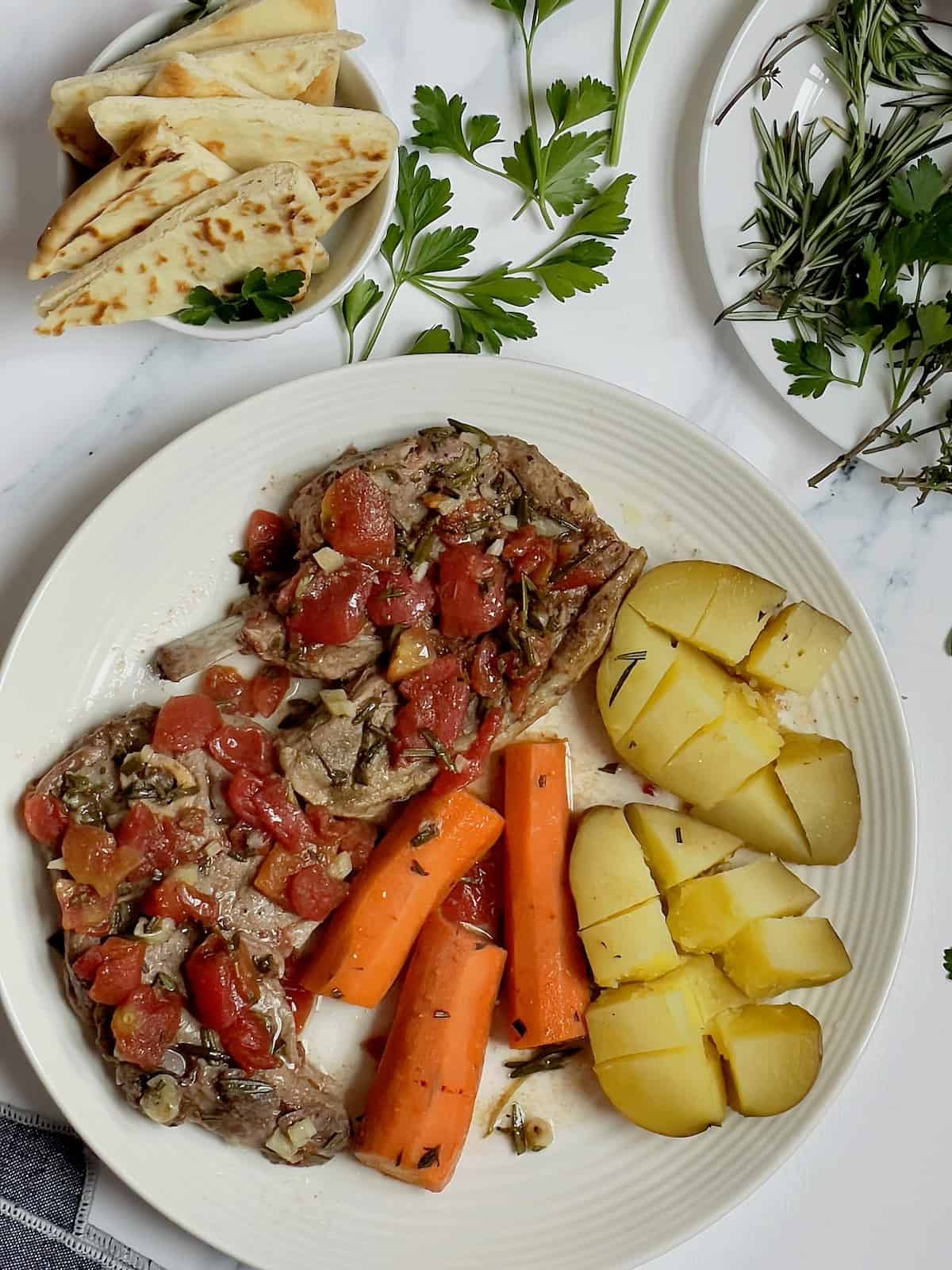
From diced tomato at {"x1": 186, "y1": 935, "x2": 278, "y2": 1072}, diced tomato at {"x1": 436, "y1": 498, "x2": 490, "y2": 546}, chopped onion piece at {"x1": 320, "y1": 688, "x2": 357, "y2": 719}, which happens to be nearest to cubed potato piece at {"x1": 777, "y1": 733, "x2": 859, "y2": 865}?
diced tomato at {"x1": 436, "y1": 498, "x2": 490, "y2": 546}

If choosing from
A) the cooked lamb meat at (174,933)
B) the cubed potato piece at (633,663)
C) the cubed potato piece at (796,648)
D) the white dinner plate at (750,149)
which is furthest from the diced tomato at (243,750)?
the white dinner plate at (750,149)

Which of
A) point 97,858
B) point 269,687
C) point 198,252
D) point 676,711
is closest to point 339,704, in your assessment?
point 269,687

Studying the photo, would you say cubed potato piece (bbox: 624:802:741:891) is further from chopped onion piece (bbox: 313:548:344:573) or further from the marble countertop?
chopped onion piece (bbox: 313:548:344:573)

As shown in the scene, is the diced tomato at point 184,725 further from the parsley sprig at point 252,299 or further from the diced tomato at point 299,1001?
the parsley sprig at point 252,299

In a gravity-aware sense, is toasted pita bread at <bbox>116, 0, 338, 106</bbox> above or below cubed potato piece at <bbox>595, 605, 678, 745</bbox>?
above

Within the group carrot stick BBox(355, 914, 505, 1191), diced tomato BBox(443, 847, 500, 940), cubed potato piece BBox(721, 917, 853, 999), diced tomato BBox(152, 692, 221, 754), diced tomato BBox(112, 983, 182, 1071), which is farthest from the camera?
diced tomato BBox(443, 847, 500, 940)

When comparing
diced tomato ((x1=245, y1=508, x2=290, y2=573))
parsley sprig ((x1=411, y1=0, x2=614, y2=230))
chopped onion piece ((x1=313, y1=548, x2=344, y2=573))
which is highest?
parsley sprig ((x1=411, y1=0, x2=614, y2=230))
